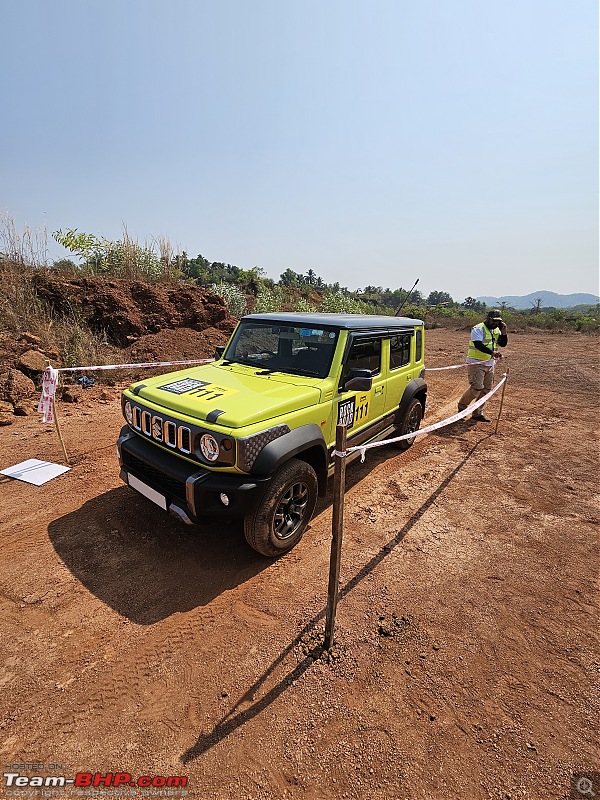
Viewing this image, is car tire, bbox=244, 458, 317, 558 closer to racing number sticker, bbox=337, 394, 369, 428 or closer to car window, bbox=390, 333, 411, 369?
racing number sticker, bbox=337, 394, 369, 428

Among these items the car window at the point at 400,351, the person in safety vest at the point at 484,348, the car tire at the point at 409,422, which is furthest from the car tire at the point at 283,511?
the person in safety vest at the point at 484,348

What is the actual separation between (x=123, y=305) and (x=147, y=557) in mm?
7980

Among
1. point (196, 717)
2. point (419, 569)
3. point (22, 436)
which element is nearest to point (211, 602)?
point (196, 717)

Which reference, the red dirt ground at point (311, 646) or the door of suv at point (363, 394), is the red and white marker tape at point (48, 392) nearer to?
the red dirt ground at point (311, 646)

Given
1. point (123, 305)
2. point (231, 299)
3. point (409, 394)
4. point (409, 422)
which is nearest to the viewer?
point (409, 394)

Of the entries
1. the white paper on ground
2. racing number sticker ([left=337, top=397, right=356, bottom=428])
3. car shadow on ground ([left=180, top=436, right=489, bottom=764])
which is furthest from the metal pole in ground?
the white paper on ground

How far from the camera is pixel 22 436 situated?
535 centimetres

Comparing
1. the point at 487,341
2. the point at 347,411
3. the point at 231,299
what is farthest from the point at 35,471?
the point at 231,299

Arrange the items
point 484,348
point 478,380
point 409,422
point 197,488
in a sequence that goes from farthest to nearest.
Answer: point 478,380 → point 484,348 → point 409,422 → point 197,488

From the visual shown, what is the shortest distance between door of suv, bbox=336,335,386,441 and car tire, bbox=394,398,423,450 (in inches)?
27.9

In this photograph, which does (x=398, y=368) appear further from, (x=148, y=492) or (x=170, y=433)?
(x=148, y=492)

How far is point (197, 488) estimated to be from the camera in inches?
104

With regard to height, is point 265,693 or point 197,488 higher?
point 197,488

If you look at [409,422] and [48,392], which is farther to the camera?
[409,422]
